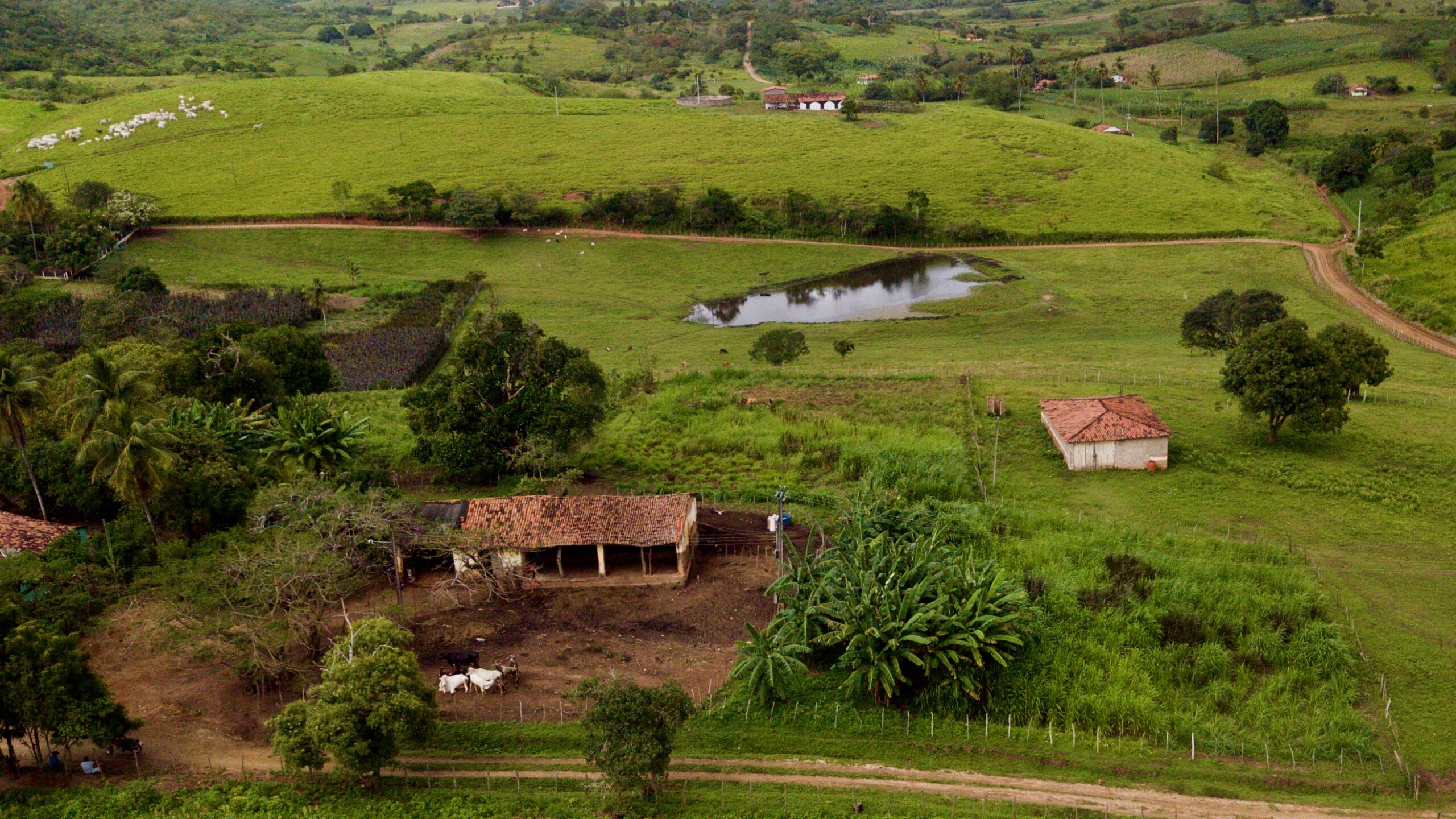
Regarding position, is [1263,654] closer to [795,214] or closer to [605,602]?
[605,602]

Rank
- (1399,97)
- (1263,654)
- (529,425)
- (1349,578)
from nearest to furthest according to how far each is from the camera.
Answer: (1263,654), (1349,578), (529,425), (1399,97)

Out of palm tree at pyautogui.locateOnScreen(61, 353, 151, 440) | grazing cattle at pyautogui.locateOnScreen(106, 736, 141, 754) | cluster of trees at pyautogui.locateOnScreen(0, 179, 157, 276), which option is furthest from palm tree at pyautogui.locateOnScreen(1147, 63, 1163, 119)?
grazing cattle at pyautogui.locateOnScreen(106, 736, 141, 754)

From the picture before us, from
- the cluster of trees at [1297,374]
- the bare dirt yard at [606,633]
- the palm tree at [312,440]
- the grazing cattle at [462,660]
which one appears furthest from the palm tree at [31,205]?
the cluster of trees at [1297,374]

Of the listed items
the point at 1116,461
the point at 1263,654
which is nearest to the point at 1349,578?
the point at 1263,654

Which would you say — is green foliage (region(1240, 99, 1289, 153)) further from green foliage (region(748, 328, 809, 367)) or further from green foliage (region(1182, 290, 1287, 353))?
green foliage (region(748, 328, 809, 367))

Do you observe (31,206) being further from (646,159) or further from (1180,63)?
(1180,63)

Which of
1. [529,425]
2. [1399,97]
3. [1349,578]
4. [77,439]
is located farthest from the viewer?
[1399,97]

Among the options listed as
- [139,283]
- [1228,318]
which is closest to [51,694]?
[1228,318]
